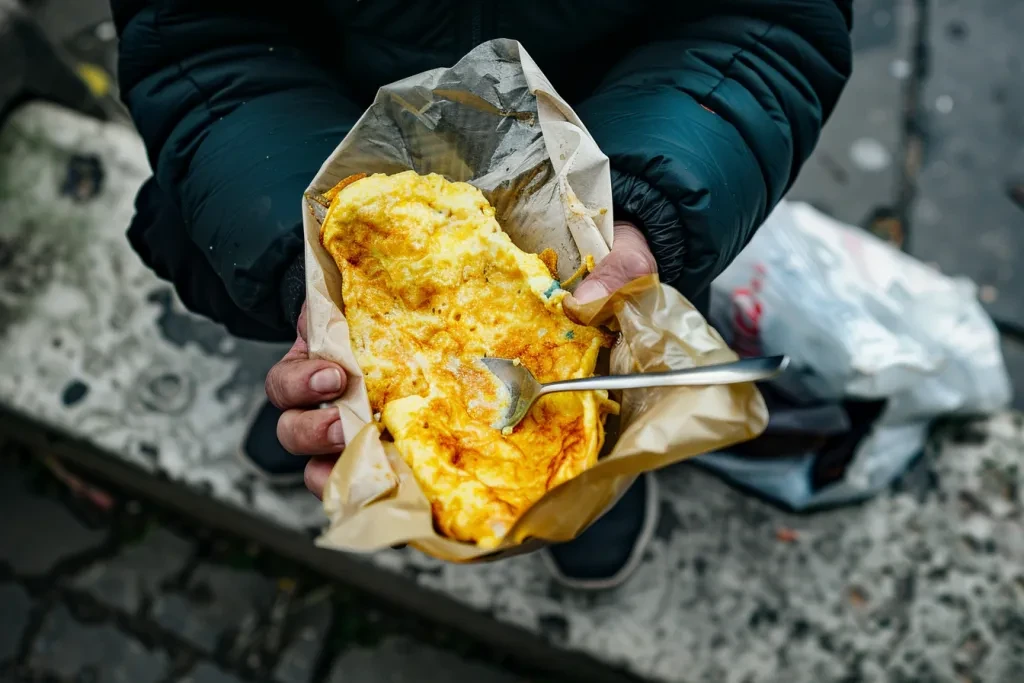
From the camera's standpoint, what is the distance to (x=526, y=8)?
131 cm

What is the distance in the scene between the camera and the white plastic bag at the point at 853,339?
187 centimetres

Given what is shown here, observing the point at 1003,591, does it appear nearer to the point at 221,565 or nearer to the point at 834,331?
the point at 834,331

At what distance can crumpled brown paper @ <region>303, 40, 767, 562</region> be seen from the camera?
99 centimetres

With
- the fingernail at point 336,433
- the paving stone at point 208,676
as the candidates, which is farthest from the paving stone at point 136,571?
the fingernail at point 336,433

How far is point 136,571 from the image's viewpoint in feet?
7.47

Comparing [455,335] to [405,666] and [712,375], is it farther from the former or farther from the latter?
[405,666]

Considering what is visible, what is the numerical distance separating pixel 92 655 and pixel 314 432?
1569 millimetres

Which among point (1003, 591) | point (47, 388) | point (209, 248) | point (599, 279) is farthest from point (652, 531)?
point (47, 388)

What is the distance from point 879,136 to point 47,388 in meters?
2.90

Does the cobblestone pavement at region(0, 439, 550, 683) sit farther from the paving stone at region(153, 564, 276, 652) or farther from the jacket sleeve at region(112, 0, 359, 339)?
the jacket sleeve at region(112, 0, 359, 339)

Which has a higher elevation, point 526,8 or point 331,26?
point 526,8

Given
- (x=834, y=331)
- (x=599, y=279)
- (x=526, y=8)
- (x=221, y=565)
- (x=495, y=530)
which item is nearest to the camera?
(x=495, y=530)

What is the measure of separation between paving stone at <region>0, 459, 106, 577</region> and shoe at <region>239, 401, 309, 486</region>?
0.70 m

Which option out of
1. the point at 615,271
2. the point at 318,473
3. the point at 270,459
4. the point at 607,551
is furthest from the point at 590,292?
the point at 270,459
